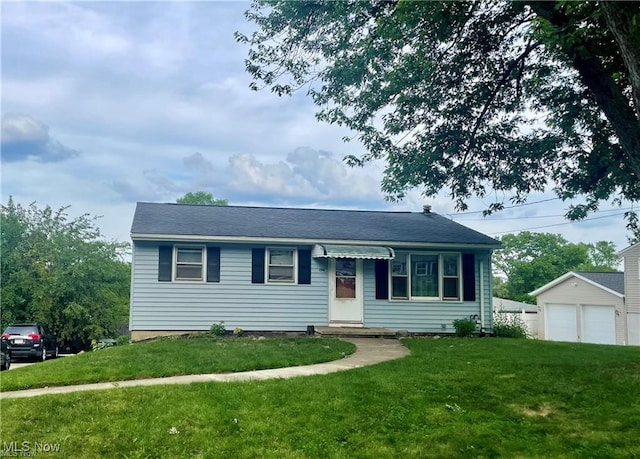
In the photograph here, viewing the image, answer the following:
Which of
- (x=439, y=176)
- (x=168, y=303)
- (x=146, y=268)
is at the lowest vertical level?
(x=168, y=303)

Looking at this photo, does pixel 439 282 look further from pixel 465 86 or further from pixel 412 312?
pixel 465 86

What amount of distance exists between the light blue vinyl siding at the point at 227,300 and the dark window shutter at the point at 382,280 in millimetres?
1561

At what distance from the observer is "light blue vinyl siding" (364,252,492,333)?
50.1ft

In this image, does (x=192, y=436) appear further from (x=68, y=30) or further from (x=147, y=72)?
(x=147, y=72)

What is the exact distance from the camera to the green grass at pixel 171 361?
744 centimetres

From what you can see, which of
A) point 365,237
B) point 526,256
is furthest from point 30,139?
point 526,256

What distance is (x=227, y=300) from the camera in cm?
1470

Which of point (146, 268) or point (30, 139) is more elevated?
point (30, 139)

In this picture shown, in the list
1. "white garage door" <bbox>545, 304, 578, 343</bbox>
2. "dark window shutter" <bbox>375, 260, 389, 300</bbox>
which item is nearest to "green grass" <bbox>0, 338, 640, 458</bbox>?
"dark window shutter" <bbox>375, 260, 389, 300</bbox>

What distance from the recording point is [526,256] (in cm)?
5600

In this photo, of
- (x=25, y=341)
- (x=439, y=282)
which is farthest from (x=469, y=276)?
(x=25, y=341)

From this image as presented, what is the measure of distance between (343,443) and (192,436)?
1439mm

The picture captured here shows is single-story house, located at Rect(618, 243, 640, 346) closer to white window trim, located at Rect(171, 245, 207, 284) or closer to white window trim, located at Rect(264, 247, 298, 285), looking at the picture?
white window trim, located at Rect(264, 247, 298, 285)

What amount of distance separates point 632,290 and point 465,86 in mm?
19776
